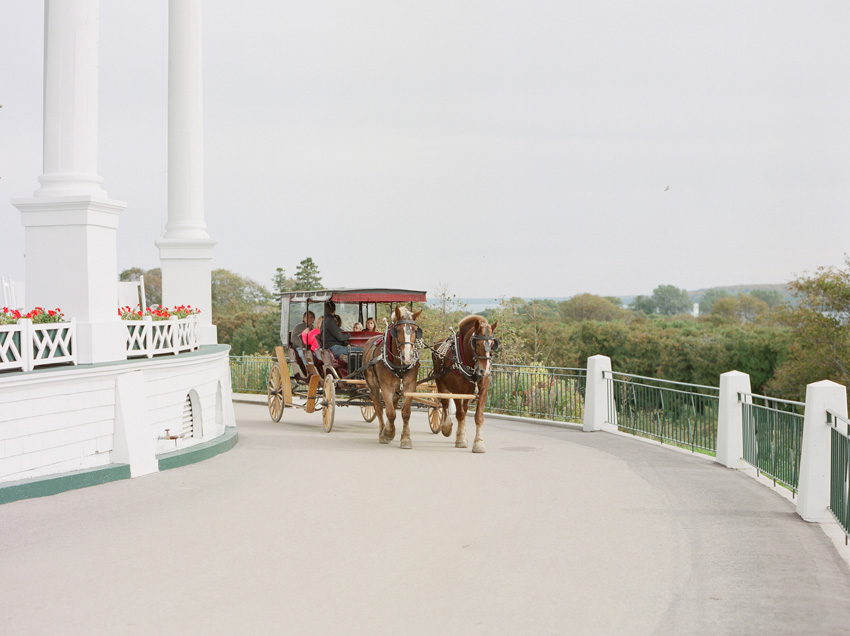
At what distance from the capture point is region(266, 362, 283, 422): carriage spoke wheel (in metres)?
20.0

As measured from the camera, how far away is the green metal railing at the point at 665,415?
15.1 meters

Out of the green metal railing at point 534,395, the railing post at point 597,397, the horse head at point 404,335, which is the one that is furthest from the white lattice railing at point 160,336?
the green metal railing at point 534,395

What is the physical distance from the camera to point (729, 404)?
1325cm

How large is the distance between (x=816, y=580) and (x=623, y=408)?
1121 cm

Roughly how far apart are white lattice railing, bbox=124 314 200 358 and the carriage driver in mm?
3617

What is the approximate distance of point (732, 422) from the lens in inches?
520

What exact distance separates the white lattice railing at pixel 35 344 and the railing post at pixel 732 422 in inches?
374

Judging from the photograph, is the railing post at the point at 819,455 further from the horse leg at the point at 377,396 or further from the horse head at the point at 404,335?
the horse leg at the point at 377,396

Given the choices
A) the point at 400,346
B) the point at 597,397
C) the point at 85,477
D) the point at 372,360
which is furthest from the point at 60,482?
the point at 597,397

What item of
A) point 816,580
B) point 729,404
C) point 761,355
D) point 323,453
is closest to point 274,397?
point 323,453

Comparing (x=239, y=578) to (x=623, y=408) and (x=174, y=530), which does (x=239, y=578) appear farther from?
(x=623, y=408)

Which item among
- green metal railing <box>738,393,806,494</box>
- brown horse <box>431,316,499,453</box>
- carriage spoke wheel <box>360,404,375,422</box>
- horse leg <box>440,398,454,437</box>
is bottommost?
carriage spoke wheel <box>360,404,375,422</box>

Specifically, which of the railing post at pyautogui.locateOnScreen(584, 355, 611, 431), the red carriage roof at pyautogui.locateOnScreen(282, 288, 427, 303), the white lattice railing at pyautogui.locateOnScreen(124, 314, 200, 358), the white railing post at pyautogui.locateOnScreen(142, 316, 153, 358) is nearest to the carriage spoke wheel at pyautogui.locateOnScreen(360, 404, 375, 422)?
the red carriage roof at pyautogui.locateOnScreen(282, 288, 427, 303)

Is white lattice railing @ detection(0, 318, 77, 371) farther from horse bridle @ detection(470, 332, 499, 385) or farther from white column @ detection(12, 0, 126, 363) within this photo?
horse bridle @ detection(470, 332, 499, 385)
